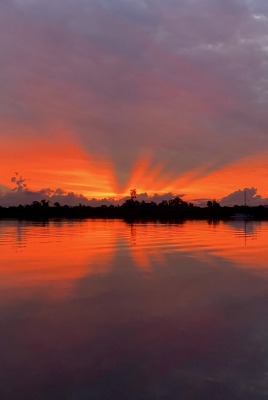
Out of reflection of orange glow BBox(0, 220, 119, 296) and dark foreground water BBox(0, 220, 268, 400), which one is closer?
dark foreground water BBox(0, 220, 268, 400)

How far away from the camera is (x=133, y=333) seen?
1261 centimetres

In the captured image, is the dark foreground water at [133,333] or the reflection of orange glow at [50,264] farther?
the reflection of orange glow at [50,264]

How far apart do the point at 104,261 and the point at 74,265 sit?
9.52ft

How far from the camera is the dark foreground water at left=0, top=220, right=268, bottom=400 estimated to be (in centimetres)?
892

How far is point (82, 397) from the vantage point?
833 centimetres

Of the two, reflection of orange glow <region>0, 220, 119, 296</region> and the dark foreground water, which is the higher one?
reflection of orange glow <region>0, 220, 119, 296</region>

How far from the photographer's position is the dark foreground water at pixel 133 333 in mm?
8922

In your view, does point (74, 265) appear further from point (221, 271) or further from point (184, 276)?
point (221, 271)

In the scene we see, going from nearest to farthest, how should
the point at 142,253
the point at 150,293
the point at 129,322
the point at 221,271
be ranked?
the point at 129,322, the point at 150,293, the point at 221,271, the point at 142,253

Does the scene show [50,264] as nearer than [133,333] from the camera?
No

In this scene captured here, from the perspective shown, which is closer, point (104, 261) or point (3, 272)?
point (3, 272)

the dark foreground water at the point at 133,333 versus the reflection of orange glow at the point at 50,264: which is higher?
the reflection of orange glow at the point at 50,264

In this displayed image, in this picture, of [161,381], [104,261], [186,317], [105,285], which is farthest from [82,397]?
[104,261]

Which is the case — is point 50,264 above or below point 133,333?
above
